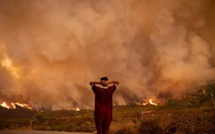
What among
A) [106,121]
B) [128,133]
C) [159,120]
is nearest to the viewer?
[106,121]

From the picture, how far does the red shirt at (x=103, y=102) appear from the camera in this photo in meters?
6.27

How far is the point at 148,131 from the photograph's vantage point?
1239 centimetres

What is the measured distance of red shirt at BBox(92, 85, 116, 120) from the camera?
20.6ft

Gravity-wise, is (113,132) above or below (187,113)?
below

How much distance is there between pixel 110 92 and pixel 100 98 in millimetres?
326

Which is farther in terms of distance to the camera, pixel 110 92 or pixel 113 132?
pixel 113 132

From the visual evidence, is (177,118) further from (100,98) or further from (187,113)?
(100,98)

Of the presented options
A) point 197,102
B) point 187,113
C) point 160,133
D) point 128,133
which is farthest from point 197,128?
point 197,102

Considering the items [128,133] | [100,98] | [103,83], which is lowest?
[128,133]

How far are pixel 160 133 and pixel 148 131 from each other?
3.35 feet

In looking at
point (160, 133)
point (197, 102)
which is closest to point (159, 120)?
point (160, 133)

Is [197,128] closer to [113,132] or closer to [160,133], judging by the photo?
[160,133]

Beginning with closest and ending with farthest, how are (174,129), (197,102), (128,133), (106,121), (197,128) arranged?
(106,121), (197,128), (174,129), (128,133), (197,102)

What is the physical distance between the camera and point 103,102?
6332mm
